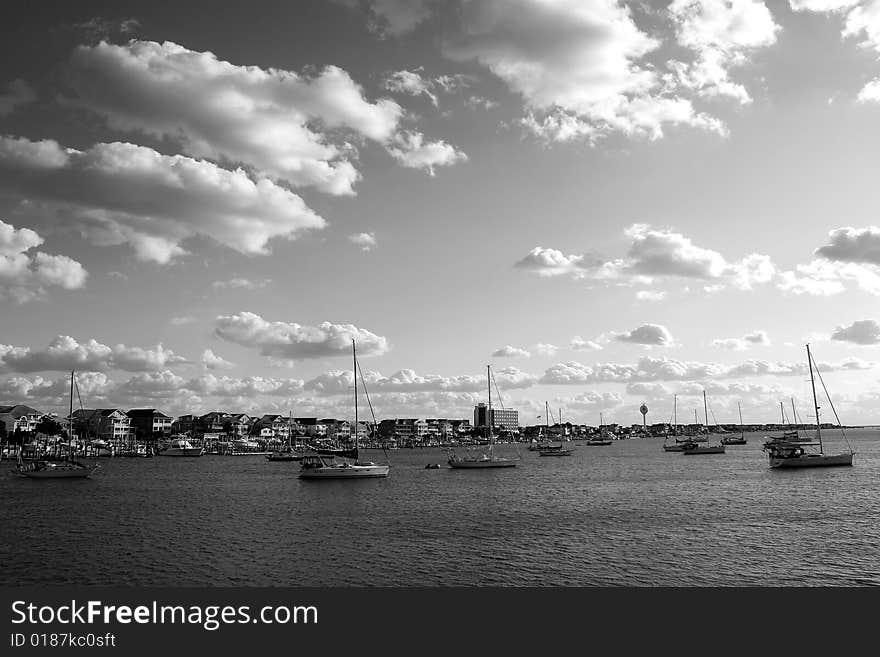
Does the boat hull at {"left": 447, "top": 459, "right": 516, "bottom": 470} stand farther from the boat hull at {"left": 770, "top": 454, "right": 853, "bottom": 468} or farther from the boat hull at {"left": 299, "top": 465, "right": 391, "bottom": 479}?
the boat hull at {"left": 770, "top": 454, "right": 853, "bottom": 468}

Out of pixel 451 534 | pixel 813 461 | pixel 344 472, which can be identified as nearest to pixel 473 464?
pixel 344 472

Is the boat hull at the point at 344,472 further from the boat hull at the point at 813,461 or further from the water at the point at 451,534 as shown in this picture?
the boat hull at the point at 813,461

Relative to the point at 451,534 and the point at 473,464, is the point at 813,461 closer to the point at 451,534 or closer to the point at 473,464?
the point at 473,464

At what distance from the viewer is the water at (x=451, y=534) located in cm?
3975

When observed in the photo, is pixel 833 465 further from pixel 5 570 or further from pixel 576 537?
pixel 5 570

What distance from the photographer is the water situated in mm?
39750

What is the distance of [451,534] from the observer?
53688mm

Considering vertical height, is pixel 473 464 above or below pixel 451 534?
below

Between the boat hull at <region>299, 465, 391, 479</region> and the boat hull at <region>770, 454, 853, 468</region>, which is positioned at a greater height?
the boat hull at <region>299, 465, 391, 479</region>

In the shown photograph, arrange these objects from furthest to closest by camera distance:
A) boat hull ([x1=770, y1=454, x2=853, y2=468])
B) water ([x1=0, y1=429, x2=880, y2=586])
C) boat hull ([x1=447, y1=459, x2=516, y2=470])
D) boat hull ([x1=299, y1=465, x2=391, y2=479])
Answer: boat hull ([x1=447, y1=459, x2=516, y2=470]) < boat hull ([x1=770, y1=454, x2=853, y2=468]) < boat hull ([x1=299, y1=465, x2=391, y2=479]) < water ([x1=0, y1=429, x2=880, y2=586])

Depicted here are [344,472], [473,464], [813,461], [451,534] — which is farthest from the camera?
[473,464]

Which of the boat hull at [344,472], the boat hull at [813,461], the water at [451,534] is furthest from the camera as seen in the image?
the boat hull at [813,461]

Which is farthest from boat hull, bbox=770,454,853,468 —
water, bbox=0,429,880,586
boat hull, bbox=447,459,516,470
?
boat hull, bbox=447,459,516,470

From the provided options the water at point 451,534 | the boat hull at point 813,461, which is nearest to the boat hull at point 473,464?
the water at point 451,534
